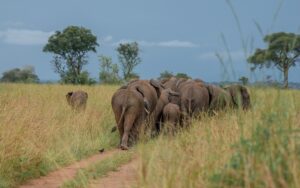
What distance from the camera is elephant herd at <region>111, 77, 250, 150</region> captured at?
11.9m

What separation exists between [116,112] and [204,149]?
20.6 feet

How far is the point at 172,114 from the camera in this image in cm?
1274

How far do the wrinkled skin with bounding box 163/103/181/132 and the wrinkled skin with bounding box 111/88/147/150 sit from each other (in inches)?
30.9

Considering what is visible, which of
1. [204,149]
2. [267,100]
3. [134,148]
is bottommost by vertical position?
[134,148]

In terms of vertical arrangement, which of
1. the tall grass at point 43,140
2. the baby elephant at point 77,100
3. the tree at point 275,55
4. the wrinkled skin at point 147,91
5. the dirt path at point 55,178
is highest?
the tree at point 275,55

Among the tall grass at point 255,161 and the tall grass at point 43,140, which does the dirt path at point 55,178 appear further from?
the tall grass at point 255,161

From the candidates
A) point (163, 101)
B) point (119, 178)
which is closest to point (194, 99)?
point (163, 101)

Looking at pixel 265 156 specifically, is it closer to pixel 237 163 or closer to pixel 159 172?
pixel 237 163

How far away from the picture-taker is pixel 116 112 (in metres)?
12.1

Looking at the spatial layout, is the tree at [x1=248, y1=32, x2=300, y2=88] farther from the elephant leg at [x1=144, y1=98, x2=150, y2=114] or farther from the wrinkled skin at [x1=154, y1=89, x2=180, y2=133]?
the wrinkled skin at [x1=154, y1=89, x2=180, y2=133]

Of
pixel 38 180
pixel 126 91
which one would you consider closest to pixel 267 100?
pixel 38 180

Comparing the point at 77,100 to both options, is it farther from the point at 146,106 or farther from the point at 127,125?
the point at 127,125

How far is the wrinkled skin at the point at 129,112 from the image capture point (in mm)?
11891

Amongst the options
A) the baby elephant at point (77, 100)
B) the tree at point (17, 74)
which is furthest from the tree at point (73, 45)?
the baby elephant at point (77, 100)
